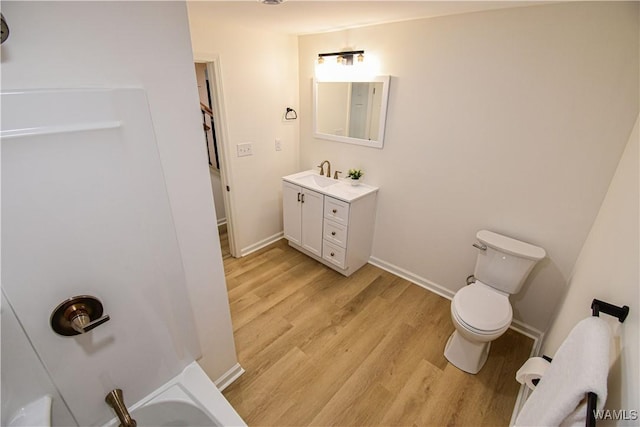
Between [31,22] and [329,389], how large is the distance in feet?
6.73

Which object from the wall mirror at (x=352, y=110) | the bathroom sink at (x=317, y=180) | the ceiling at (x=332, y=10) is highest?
the ceiling at (x=332, y=10)

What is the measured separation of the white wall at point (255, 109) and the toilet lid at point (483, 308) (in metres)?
2.12

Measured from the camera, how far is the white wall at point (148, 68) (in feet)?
2.48

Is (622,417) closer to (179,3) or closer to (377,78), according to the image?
(179,3)

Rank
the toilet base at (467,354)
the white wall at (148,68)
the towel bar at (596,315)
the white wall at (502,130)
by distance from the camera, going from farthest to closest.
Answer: the toilet base at (467,354), the white wall at (502,130), the white wall at (148,68), the towel bar at (596,315)

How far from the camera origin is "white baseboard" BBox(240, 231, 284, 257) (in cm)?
311

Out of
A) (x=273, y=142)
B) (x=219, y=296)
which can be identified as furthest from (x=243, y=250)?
(x=219, y=296)

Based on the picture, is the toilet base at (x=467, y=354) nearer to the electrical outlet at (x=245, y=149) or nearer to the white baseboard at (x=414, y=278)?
the white baseboard at (x=414, y=278)

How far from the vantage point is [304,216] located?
288cm

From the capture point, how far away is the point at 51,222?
2.88 feet

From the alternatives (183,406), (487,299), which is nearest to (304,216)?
(487,299)

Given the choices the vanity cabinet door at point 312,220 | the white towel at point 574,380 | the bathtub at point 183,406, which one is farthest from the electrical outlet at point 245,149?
the white towel at point 574,380

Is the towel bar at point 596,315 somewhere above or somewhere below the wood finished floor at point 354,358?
above

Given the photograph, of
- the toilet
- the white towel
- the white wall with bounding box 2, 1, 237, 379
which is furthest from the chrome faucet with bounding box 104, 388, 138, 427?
the toilet
